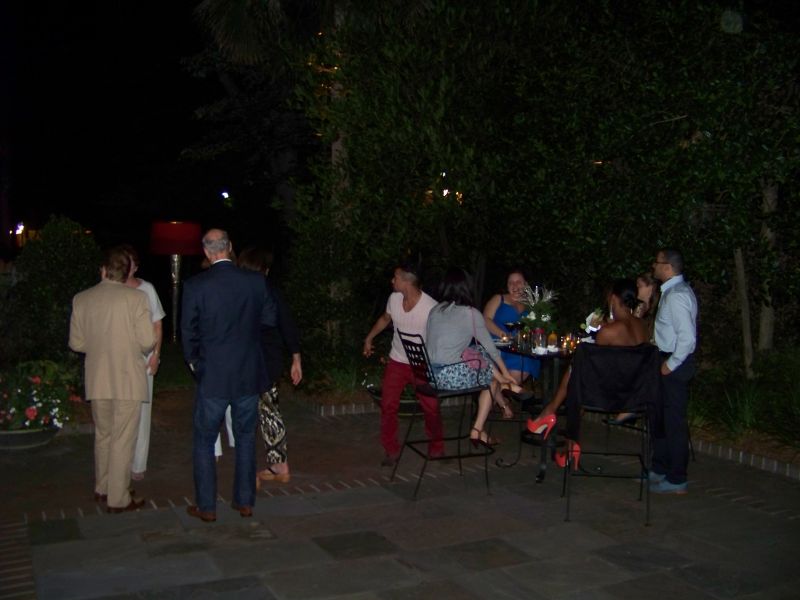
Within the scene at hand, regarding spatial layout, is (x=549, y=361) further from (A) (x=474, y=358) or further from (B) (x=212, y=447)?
(B) (x=212, y=447)

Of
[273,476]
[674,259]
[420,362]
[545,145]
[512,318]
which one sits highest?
[545,145]

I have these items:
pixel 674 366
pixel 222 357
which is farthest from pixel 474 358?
pixel 222 357

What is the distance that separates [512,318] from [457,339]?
5.96ft

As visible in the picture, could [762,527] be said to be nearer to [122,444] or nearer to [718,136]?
[718,136]

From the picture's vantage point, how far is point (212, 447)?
18.7ft

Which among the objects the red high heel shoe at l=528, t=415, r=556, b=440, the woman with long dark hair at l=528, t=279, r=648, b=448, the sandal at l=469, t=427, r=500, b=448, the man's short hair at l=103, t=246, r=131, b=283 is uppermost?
the man's short hair at l=103, t=246, r=131, b=283

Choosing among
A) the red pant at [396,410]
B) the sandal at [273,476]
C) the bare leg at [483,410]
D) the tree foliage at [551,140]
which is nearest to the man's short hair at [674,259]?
the tree foliage at [551,140]

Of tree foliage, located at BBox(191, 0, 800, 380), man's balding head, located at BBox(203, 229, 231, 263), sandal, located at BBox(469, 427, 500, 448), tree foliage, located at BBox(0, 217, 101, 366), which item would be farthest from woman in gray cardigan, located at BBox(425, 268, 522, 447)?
tree foliage, located at BBox(0, 217, 101, 366)

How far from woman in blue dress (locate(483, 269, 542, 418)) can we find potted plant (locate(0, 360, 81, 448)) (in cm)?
383

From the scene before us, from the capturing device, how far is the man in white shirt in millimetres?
7199

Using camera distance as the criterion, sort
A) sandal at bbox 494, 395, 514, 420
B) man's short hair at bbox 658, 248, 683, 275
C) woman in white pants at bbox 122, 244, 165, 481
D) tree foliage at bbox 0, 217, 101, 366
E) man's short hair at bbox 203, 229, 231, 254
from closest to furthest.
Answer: man's short hair at bbox 203, 229, 231, 254
woman in white pants at bbox 122, 244, 165, 481
man's short hair at bbox 658, 248, 683, 275
sandal at bbox 494, 395, 514, 420
tree foliage at bbox 0, 217, 101, 366

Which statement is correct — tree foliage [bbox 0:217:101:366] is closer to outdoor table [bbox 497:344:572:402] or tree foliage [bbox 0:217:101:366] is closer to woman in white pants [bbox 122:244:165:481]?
woman in white pants [bbox 122:244:165:481]

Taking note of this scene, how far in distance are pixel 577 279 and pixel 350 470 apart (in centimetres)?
459

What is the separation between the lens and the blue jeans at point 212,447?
18.7ft
